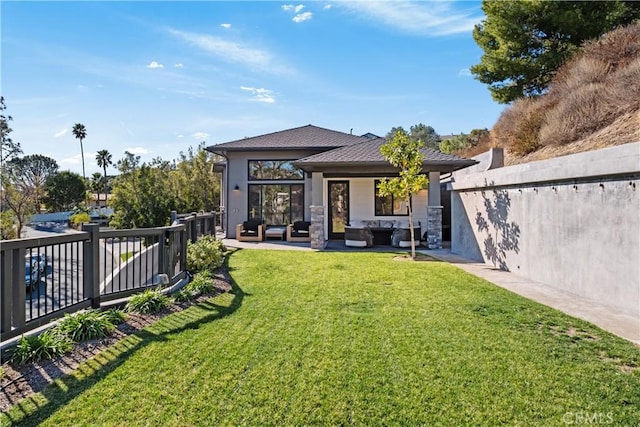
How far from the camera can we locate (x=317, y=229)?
13.1 meters

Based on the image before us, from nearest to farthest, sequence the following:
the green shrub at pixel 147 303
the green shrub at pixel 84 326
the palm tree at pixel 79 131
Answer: the green shrub at pixel 84 326
the green shrub at pixel 147 303
the palm tree at pixel 79 131

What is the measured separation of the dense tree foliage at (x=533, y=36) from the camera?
46.9ft

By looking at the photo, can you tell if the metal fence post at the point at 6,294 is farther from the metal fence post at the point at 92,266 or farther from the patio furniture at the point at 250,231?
the patio furniture at the point at 250,231

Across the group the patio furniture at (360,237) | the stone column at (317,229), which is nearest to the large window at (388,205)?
the patio furniture at (360,237)

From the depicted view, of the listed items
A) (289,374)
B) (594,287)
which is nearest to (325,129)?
(594,287)

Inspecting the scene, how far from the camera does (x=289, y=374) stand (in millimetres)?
3521

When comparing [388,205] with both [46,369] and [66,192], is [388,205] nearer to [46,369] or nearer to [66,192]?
[46,369]

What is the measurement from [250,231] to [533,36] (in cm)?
1514

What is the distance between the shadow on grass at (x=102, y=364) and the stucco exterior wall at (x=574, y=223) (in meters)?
5.83

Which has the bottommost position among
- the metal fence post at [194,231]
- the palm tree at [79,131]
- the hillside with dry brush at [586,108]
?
the metal fence post at [194,231]

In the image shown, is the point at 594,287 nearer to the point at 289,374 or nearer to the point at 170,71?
the point at 289,374

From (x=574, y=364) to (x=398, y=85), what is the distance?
15912 millimetres

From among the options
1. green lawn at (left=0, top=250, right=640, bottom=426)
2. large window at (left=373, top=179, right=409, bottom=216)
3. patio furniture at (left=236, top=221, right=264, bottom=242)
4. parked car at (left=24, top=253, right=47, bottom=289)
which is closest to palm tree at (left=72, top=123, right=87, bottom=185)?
patio furniture at (left=236, top=221, right=264, bottom=242)

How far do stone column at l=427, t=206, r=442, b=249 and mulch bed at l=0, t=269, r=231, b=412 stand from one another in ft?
33.7
